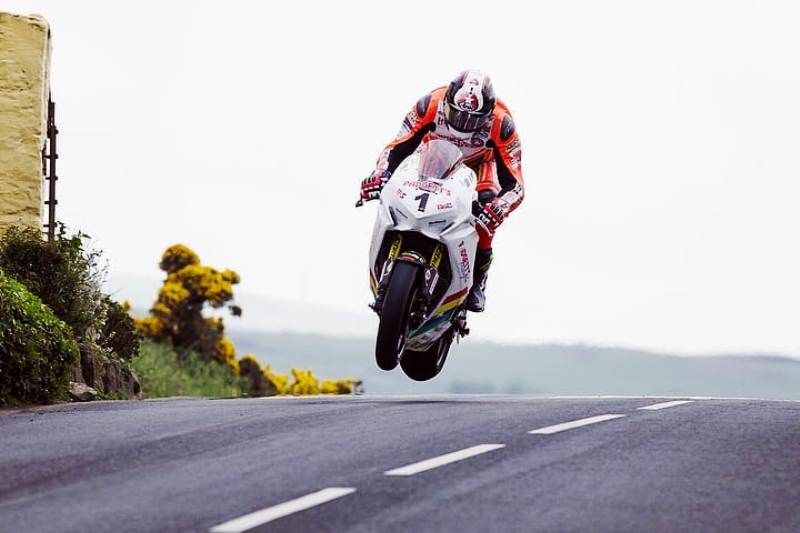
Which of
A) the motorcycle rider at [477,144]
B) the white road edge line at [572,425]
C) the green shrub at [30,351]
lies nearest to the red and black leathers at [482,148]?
the motorcycle rider at [477,144]

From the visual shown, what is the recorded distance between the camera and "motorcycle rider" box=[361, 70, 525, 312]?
13859mm

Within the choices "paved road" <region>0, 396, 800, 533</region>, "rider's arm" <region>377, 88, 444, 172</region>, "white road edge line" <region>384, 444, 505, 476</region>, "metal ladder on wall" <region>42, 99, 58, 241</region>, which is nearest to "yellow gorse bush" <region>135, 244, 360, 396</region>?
"metal ladder on wall" <region>42, 99, 58, 241</region>

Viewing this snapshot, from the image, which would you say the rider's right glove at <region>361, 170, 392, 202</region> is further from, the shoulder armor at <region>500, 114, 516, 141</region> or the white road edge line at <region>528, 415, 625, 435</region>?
the white road edge line at <region>528, 415, 625, 435</region>

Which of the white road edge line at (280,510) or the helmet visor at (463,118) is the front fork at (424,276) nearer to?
the helmet visor at (463,118)

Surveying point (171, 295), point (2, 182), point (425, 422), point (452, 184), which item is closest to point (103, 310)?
point (2, 182)

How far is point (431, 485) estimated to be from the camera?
7496 mm

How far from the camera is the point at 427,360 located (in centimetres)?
1503

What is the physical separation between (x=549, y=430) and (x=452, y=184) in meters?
3.82

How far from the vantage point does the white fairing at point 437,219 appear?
42.4 feet

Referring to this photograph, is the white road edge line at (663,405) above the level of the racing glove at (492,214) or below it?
below

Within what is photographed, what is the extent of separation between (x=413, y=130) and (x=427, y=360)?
2.25m

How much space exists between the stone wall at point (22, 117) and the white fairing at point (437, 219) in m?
8.83

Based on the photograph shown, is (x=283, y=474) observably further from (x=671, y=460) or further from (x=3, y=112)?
(x=3, y=112)

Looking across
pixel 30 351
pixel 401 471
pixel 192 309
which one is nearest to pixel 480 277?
pixel 30 351
